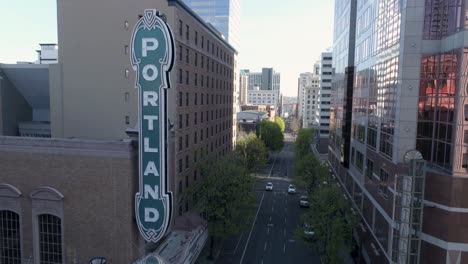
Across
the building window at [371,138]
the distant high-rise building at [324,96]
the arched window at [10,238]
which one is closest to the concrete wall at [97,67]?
the arched window at [10,238]

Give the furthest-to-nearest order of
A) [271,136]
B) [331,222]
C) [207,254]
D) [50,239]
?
[271,136] < [207,254] < [331,222] < [50,239]

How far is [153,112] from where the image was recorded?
26.4 m

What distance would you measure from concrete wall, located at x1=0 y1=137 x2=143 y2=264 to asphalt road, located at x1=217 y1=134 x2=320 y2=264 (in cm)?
1340

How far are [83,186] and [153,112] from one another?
8.98 metres

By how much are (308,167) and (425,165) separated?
27.9 metres

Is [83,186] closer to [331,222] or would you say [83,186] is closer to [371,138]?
[331,222]

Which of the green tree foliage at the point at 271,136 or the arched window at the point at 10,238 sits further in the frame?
the green tree foliage at the point at 271,136

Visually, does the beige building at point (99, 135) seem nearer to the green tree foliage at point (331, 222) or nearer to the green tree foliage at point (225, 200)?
the green tree foliage at point (225, 200)

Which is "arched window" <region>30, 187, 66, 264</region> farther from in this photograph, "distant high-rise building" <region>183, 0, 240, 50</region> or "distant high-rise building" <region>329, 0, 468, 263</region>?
"distant high-rise building" <region>183, 0, 240, 50</region>

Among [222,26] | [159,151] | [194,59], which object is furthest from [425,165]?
[222,26]

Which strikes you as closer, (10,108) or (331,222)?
(331,222)

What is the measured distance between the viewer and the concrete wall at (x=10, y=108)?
4038cm

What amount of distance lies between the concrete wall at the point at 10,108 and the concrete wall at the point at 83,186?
1400cm

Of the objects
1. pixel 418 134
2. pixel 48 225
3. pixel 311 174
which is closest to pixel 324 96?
pixel 311 174
